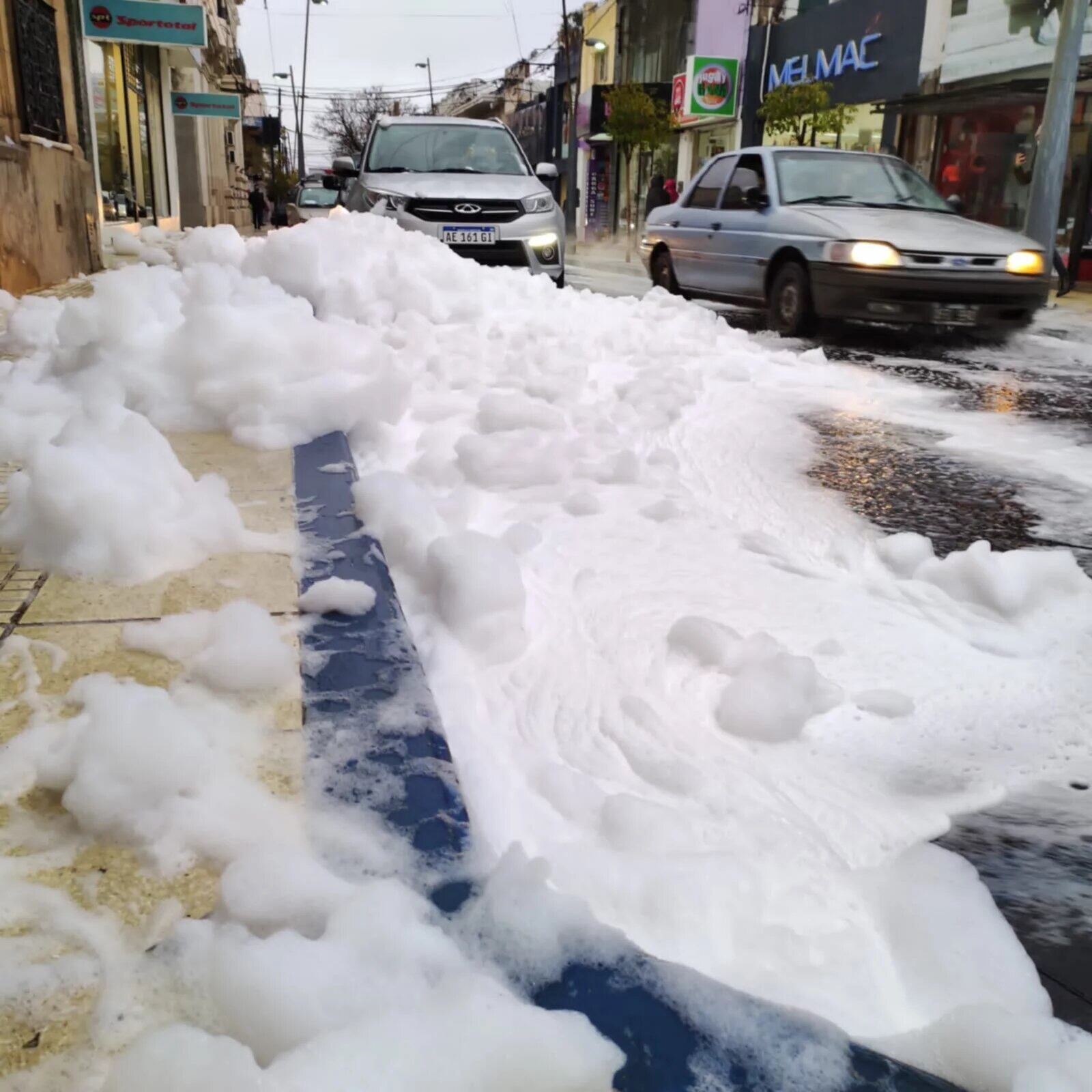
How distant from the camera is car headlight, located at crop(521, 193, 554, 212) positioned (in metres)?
10.1

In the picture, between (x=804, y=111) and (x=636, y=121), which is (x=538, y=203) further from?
(x=636, y=121)

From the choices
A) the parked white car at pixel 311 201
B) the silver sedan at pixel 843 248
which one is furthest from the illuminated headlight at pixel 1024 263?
the parked white car at pixel 311 201

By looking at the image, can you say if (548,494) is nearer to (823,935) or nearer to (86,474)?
(86,474)

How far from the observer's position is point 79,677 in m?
2.10

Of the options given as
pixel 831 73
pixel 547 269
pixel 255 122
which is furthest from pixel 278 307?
pixel 255 122

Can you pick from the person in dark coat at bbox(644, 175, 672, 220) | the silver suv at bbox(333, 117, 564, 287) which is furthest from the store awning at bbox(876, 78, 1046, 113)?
the silver suv at bbox(333, 117, 564, 287)

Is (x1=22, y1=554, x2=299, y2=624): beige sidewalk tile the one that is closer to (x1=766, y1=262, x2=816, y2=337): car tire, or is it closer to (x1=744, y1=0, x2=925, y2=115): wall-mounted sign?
(x1=766, y1=262, x2=816, y2=337): car tire

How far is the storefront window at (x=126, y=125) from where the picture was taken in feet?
51.0

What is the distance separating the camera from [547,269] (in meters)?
10.3

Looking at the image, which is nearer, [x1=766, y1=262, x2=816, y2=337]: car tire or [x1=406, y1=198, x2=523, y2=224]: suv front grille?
[x1=766, y1=262, x2=816, y2=337]: car tire

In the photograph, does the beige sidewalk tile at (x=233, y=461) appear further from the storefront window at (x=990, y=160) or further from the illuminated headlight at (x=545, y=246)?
the storefront window at (x=990, y=160)

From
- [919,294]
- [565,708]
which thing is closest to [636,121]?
[919,294]

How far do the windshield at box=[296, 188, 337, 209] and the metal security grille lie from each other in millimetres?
19177

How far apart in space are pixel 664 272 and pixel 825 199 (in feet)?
7.62
